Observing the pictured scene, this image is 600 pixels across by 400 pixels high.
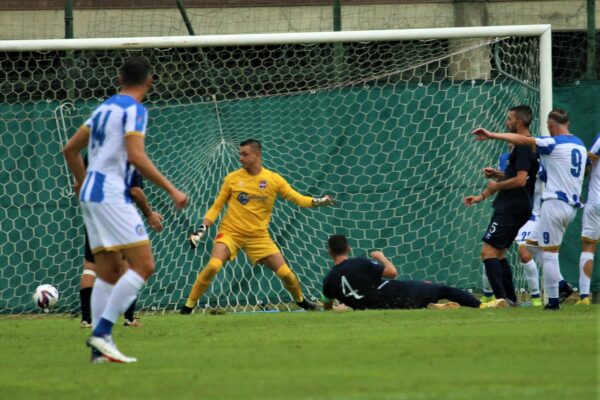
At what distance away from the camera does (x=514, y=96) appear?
15.0 meters

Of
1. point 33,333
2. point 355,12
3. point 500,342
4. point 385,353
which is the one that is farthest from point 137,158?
point 355,12

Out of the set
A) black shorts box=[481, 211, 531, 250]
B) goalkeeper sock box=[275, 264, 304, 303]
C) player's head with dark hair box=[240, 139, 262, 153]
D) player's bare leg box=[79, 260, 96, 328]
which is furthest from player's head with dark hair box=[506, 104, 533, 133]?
player's bare leg box=[79, 260, 96, 328]

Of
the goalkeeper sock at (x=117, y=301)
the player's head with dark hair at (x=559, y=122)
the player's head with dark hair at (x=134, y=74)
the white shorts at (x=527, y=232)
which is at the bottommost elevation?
the white shorts at (x=527, y=232)

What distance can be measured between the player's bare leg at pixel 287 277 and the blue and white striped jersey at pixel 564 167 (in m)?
3.15

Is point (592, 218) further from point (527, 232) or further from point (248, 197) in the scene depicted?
point (248, 197)

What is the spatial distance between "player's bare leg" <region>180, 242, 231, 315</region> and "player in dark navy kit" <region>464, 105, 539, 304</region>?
287 centimetres

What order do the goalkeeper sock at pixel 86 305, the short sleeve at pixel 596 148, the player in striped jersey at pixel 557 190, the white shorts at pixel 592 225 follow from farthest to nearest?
1. the white shorts at pixel 592 225
2. the short sleeve at pixel 596 148
3. the player in striped jersey at pixel 557 190
4. the goalkeeper sock at pixel 86 305

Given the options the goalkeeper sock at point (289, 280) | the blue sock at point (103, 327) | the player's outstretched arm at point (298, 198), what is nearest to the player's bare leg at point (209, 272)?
the goalkeeper sock at point (289, 280)

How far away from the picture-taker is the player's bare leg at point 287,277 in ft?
45.6

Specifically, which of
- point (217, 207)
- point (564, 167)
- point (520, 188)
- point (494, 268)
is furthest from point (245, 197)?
point (564, 167)

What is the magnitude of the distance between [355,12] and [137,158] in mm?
10568

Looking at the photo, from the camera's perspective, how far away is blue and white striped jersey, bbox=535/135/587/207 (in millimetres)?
12344

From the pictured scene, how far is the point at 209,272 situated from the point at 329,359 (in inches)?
228

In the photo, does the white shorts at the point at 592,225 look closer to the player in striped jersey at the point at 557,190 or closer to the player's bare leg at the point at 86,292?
the player in striped jersey at the point at 557,190
